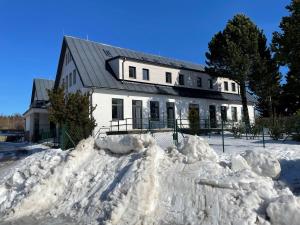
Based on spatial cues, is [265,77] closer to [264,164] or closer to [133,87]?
[133,87]

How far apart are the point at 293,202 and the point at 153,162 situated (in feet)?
11.3

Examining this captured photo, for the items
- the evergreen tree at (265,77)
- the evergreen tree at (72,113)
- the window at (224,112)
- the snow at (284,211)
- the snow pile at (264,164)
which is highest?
the evergreen tree at (265,77)

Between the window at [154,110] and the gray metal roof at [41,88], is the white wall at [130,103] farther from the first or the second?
the gray metal roof at [41,88]

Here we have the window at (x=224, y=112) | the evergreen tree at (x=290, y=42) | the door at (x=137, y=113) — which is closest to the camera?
the evergreen tree at (x=290, y=42)

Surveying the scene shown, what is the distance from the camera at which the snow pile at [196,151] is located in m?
8.55

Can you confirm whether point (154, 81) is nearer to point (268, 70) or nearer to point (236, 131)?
point (268, 70)

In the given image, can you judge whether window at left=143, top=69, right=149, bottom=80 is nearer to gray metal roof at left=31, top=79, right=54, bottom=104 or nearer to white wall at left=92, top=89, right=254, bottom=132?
white wall at left=92, top=89, right=254, bottom=132

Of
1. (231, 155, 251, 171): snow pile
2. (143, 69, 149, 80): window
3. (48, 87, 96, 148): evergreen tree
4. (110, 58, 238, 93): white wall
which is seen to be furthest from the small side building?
(231, 155, 251, 171): snow pile

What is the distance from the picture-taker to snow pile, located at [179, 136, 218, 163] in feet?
28.0

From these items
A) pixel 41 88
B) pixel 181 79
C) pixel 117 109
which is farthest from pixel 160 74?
pixel 41 88

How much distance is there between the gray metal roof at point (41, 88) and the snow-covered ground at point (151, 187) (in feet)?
97.1

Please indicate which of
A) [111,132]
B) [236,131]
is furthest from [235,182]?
[111,132]

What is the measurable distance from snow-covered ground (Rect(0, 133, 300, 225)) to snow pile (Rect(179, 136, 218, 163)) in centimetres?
3

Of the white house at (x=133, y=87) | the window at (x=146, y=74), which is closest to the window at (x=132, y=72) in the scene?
the white house at (x=133, y=87)
